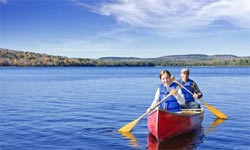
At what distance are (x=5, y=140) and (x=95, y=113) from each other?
21.0 ft

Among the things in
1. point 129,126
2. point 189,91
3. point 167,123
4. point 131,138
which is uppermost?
point 189,91

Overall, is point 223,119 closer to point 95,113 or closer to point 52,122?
point 95,113

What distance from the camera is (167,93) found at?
11516 millimetres

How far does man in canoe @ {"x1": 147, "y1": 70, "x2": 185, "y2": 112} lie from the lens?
11.0 meters

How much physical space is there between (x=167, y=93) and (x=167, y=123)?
3.73 ft

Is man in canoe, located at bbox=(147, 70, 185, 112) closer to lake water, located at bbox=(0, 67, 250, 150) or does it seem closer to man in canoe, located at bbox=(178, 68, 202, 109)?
man in canoe, located at bbox=(178, 68, 202, 109)

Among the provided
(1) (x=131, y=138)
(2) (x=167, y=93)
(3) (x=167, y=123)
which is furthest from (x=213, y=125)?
(3) (x=167, y=123)

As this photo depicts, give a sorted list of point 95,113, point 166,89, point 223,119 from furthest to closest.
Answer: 1. point 95,113
2. point 223,119
3. point 166,89

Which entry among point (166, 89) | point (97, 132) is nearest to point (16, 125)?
point (97, 132)

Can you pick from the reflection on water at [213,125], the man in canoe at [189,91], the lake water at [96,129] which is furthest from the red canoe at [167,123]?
the reflection on water at [213,125]

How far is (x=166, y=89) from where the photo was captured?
37.8 feet

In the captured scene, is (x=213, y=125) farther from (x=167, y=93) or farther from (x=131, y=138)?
(x=131, y=138)

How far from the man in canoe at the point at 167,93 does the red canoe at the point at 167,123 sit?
22.3 inches

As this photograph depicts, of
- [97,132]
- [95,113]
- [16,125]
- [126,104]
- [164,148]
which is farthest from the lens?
[126,104]
